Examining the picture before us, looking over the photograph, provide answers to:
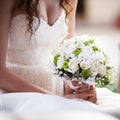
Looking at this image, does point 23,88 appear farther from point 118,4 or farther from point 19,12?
point 118,4

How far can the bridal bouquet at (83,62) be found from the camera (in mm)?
1679

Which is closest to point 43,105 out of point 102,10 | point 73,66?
point 73,66

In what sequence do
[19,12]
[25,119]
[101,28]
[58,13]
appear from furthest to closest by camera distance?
[101,28] < [58,13] < [19,12] < [25,119]

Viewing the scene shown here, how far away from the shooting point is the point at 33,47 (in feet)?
6.20

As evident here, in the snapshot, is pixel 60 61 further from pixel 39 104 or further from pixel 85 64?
pixel 39 104

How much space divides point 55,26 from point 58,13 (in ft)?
0.28

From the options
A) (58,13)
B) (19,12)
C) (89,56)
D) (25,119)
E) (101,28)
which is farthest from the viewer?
(101,28)

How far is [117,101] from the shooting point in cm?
170

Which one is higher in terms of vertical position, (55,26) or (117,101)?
(55,26)

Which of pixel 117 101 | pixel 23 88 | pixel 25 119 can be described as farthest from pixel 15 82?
pixel 25 119

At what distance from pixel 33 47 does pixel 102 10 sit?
6955 mm

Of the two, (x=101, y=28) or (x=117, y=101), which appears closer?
(x=117, y=101)

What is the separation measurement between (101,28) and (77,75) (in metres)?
6.68

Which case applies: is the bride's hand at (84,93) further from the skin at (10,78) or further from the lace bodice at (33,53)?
the lace bodice at (33,53)
